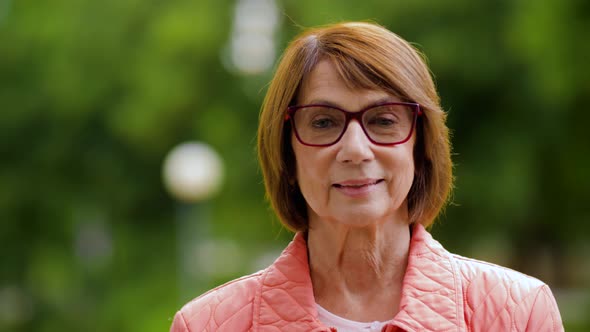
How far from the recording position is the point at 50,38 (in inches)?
686

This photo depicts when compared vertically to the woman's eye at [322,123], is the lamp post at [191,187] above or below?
below

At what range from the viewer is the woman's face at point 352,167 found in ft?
9.04

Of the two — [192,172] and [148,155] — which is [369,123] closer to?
[192,172]

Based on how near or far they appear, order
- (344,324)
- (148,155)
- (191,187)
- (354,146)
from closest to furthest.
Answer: (354,146), (344,324), (191,187), (148,155)

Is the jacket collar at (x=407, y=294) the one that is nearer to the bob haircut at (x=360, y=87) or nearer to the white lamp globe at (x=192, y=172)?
the bob haircut at (x=360, y=87)

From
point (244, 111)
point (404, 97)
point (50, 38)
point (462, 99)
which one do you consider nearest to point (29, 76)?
point (50, 38)

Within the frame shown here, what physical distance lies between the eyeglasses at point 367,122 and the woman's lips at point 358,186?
102 millimetres

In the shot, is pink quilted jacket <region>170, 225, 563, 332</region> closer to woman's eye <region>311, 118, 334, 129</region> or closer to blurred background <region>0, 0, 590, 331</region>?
woman's eye <region>311, 118, 334, 129</region>

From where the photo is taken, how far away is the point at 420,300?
9.18ft

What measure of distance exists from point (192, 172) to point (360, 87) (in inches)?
459

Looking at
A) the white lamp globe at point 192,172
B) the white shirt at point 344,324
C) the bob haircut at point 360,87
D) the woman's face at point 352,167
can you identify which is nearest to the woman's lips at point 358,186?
the woman's face at point 352,167

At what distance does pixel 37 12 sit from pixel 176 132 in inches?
136

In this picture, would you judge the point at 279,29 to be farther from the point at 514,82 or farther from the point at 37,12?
the point at 37,12

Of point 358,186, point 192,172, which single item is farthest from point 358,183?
point 192,172
